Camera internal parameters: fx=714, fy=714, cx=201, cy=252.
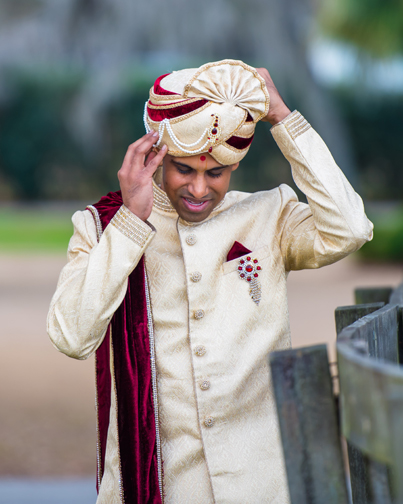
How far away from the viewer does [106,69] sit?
50.8 ft

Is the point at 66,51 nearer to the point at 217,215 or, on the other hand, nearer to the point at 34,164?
the point at 34,164

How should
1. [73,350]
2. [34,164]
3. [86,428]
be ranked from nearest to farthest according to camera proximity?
[73,350], [86,428], [34,164]

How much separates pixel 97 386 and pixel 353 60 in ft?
44.9

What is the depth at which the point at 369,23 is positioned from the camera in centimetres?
1323

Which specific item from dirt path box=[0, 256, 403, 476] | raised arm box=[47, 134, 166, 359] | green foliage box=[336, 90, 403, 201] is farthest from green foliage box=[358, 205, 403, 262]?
raised arm box=[47, 134, 166, 359]

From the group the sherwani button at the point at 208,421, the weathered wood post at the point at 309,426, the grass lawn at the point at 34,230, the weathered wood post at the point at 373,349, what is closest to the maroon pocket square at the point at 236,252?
the weathered wood post at the point at 373,349

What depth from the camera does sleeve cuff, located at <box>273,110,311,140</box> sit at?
6.41 feet

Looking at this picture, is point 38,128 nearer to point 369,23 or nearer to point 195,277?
point 369,23

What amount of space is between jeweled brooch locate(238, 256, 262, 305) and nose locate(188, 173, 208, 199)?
0.23 metres

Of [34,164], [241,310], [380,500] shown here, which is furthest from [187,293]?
[34,164]

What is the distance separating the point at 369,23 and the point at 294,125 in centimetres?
1226

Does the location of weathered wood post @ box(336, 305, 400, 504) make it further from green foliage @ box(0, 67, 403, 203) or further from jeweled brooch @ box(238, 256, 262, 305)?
green foliage @ box(0, 67, 403, 203)

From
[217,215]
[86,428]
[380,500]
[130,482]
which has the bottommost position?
[86,428]

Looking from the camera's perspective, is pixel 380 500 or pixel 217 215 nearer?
pixel 380 500
